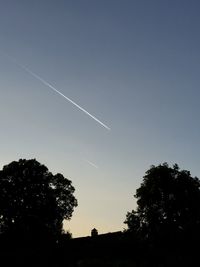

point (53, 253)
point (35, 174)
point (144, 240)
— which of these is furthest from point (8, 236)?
point (144, 240)

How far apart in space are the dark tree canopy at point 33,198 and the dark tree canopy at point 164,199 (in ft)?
38.9

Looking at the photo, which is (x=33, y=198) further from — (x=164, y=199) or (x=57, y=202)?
(x=164, y=199)

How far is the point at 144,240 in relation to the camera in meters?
38.4

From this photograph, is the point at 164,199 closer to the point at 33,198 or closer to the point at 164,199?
the point at 164,199

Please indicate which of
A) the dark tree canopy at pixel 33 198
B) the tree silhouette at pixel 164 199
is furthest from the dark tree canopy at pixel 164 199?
the dark tree canopy at pixel 33 198

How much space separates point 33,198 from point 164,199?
22.1m

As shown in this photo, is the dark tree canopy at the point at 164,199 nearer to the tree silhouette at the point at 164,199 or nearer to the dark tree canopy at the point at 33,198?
the tree silhouette at the point at 164,199

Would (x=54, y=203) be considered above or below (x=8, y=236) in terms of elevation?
above

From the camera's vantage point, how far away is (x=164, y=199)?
74750 millimetres

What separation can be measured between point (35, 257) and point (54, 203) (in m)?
35.0

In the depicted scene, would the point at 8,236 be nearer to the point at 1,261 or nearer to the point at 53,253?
the point at 1,261

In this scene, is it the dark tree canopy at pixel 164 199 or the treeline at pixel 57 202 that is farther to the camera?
the dark tree canopy at pixel 164 199

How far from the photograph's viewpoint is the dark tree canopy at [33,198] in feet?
235

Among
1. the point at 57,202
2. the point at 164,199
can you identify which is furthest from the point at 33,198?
the point at 164,199
